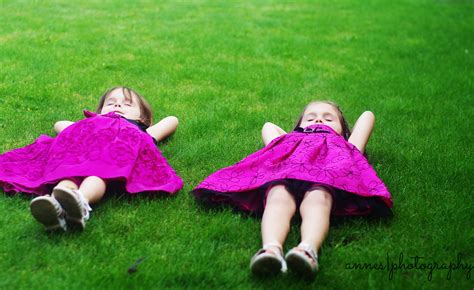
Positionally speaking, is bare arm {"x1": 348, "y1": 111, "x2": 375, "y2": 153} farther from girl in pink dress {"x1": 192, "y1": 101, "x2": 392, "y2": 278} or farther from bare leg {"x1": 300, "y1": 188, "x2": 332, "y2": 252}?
bare leg {"x1": 300, "y1": 188, "x2": 332, "y2": 252}

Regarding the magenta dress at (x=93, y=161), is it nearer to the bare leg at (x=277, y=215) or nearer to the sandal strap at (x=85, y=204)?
the sandal strap at (x=85, y=204)

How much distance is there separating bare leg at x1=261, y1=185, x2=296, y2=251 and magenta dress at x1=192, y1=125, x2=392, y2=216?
82mm

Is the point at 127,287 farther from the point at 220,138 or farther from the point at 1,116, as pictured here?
the point at 1,116

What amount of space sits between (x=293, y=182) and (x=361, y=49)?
5.58 m

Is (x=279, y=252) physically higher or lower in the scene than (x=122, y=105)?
lower

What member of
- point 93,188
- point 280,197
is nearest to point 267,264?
point 280,197

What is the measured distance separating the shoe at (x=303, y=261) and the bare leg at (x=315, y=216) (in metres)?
0.13

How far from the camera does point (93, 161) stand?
382 centimetres

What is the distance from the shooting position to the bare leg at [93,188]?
357 cm

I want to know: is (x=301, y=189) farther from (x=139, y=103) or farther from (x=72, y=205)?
(x=139, y=103)

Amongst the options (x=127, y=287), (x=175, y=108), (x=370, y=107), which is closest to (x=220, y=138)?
(x=175, y=108)

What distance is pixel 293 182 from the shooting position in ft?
11.9

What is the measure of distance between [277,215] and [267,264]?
50 cm

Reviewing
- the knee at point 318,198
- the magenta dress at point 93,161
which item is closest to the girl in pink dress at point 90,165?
the magenta dress at point 93,161
